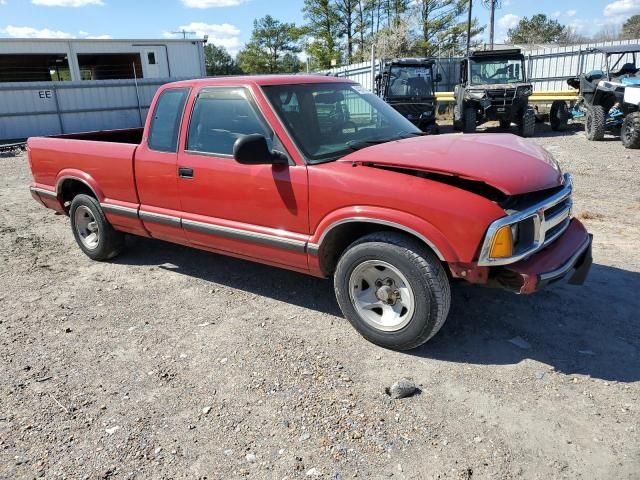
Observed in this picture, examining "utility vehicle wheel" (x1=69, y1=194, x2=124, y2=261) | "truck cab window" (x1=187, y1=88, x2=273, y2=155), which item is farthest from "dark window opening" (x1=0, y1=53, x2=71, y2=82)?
A: "truck cab window" (x1=187, y1=88, x2=273, y2=155)

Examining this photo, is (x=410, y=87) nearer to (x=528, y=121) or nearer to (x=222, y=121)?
(x=528, y=121)

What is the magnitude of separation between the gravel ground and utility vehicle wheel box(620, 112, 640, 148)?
7.95m

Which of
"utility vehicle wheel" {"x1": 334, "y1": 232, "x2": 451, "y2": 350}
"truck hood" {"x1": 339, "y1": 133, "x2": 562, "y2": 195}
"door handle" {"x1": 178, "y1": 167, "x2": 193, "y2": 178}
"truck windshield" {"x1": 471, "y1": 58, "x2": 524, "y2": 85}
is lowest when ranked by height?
"utility vehicle wheel" {"x1": 334, "y1": 232, "x2": 451, "y2": 350}

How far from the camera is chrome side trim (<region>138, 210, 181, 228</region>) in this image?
460 cm

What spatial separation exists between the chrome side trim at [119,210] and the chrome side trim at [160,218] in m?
0.10

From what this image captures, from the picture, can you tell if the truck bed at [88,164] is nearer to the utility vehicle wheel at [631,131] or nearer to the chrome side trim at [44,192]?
the chrome side trim at [44,192]

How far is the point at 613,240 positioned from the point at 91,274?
564 centimetres

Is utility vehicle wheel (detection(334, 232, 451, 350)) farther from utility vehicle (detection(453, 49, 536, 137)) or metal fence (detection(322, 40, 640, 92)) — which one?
metal fence (detection(322, 40, 640, 92))

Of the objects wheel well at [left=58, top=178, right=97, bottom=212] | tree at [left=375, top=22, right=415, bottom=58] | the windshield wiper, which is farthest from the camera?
tree at [left=375, top=22, right=415, bottom=58]

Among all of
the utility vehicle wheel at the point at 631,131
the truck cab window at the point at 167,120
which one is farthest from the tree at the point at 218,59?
the truck cab window at the point at 167,120

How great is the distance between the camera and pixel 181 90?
4.59 metres

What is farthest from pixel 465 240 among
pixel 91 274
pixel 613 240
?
pixel 91 274

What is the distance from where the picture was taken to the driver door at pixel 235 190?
Result: 3.83 m

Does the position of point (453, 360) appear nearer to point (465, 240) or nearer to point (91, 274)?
point (465, 240)
